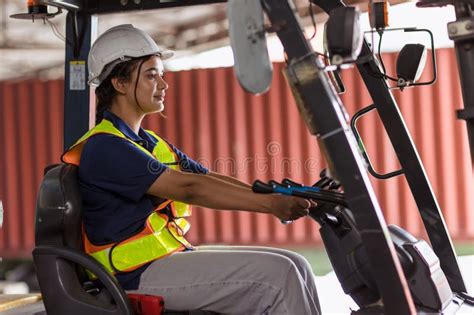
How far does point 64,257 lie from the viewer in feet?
8.80

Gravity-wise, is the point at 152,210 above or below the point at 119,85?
below

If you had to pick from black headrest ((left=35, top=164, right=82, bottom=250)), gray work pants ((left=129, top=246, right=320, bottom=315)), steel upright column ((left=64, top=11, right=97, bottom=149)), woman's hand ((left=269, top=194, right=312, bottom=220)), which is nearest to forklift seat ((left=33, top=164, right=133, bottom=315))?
black headrest ((left=35, top=164, right=82, bottom=250))

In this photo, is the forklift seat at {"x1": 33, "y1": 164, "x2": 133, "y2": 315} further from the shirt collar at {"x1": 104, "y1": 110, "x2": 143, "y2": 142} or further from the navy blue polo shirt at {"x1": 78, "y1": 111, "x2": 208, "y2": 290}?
the shirt collar at {"x1": 104, "y1": 110, "x2": 143, "y2": 142}

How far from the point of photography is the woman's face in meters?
2.92

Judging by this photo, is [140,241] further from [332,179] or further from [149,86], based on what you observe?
[332,179]

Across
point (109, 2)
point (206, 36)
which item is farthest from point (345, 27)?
point (206, 36)

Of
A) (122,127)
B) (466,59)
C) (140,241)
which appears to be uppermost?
(466,59)

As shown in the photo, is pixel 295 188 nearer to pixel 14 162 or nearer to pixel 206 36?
pixel 14 162

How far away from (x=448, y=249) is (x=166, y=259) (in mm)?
1270

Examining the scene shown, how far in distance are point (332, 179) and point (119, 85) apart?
90 cm

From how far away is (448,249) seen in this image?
3.26 meters

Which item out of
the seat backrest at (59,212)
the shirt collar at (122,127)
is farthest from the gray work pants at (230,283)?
the shirt collar at (122,127)

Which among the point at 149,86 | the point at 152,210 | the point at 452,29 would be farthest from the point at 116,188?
the point at 452,29

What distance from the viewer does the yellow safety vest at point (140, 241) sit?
8.90ft
